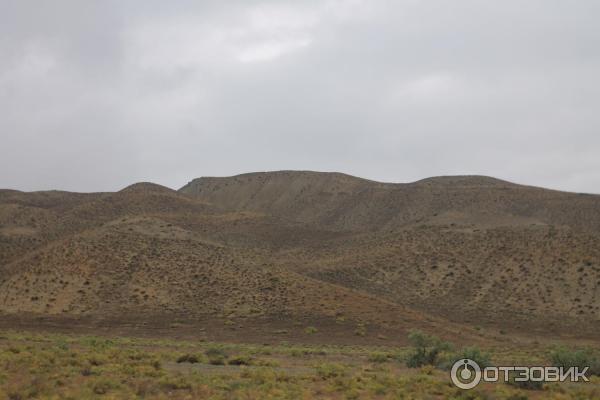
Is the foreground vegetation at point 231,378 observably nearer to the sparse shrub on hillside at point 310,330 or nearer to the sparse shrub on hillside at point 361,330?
the sparse shrub on hillside at point 361,330

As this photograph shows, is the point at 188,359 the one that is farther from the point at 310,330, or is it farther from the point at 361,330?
the point at 361,330

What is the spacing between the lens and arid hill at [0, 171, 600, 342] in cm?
4601

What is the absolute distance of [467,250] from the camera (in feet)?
222

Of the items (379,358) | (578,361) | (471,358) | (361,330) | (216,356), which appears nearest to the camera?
(578,361)

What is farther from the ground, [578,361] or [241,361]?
[578,361]

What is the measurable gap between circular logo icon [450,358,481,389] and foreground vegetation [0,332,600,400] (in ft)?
1.26

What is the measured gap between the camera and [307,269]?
64.9 meters

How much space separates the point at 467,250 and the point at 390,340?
3157 cm

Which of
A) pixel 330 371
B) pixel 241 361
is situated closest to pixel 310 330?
pixel 241 361

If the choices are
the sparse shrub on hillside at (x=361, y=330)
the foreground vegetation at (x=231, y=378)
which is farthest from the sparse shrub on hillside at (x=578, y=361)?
the sparse shrub on hillside at (x=361, y=330)

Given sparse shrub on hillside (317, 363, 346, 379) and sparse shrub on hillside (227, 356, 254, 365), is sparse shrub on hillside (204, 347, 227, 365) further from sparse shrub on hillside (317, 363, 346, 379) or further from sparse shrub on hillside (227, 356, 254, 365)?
sparse shrub on hillside (317, 363, 346, 379)

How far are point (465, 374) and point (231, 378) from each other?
27.4ft

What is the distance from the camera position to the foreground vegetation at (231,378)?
643 inches

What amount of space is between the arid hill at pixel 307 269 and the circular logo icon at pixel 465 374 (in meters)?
16.4
